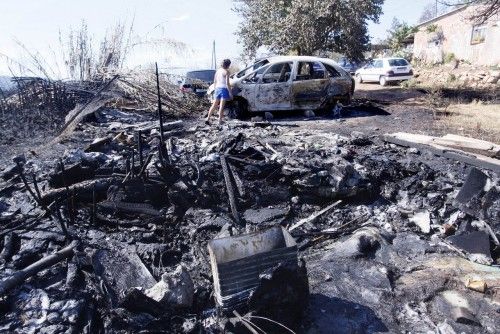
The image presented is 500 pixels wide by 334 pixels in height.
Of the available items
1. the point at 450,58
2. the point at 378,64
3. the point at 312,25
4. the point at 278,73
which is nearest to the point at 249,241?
the point at 278,73

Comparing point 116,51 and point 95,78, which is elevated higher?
point 116,51

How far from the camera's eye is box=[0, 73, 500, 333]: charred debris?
2.76 metres

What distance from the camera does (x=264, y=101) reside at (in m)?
9.46

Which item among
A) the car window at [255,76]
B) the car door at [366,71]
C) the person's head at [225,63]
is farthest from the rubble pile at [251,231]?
the car door at [366,71]

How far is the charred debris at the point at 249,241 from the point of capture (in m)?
2.76

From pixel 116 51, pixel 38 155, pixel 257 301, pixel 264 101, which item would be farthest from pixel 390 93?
pixel 257 301

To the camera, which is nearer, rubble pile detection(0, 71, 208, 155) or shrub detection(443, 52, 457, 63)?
rubble pile detection(0, 71, 208, 155)

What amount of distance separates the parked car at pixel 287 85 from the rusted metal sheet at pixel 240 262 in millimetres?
6884

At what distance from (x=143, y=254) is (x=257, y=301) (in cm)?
154

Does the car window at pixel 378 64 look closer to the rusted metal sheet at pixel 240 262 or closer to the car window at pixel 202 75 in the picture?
the car window at pixel 202 75

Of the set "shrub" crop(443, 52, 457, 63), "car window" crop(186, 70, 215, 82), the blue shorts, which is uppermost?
"shrub" crop(443, 52, 457, 63)

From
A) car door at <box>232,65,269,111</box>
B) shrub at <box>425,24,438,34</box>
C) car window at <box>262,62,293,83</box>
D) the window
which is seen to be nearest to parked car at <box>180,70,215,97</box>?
car door at <box>232,65,269,111</box>

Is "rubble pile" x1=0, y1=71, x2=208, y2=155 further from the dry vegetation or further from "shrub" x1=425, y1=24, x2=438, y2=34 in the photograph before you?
"shrub" x1=425, y1=24, x2=438, y2=34

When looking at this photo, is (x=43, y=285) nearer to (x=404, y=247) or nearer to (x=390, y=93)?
(x=404, y=247)
